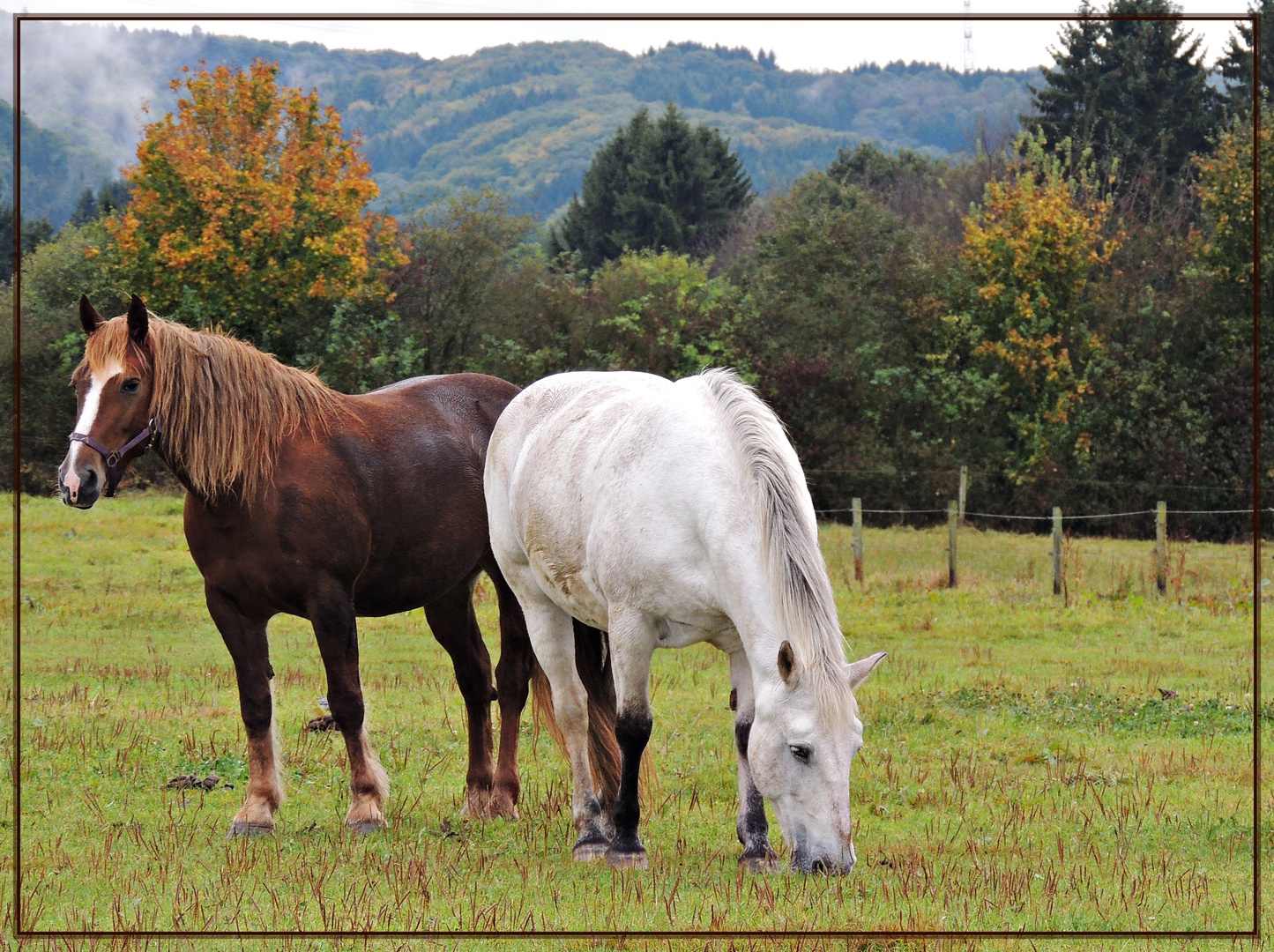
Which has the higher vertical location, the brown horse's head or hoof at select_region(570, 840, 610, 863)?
the brown horse's head

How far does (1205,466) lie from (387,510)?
47.1ft

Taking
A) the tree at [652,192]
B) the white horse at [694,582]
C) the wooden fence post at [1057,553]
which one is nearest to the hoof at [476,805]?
the white horse at [694,582]

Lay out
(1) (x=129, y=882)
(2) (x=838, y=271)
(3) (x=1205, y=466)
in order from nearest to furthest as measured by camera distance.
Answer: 1. (1) (x=129, y=882)
2. (3) (x=1205, y=466)
3. (2) (x=838, y=271)

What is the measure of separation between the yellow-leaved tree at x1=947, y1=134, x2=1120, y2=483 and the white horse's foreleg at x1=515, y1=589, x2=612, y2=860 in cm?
1575

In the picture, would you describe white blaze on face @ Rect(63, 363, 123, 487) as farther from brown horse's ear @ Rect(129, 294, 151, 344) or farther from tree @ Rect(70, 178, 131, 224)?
tree @ Rect(70, 178, 131, 224)

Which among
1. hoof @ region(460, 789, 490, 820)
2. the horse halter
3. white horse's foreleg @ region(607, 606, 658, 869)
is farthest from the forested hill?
hoof @ region(460, 789, 490, 820)

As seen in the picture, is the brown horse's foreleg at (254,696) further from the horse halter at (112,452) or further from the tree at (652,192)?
the tree at (652,192)

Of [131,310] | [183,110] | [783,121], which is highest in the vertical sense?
[783,121]

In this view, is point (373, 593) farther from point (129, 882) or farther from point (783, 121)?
point (783, 121)

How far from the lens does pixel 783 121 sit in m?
47.9

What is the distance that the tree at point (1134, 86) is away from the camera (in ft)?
23.0

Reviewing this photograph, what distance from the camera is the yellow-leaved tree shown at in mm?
21828

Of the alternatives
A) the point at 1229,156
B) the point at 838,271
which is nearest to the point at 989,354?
the point at 838,271

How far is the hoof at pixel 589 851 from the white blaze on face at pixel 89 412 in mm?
2735
